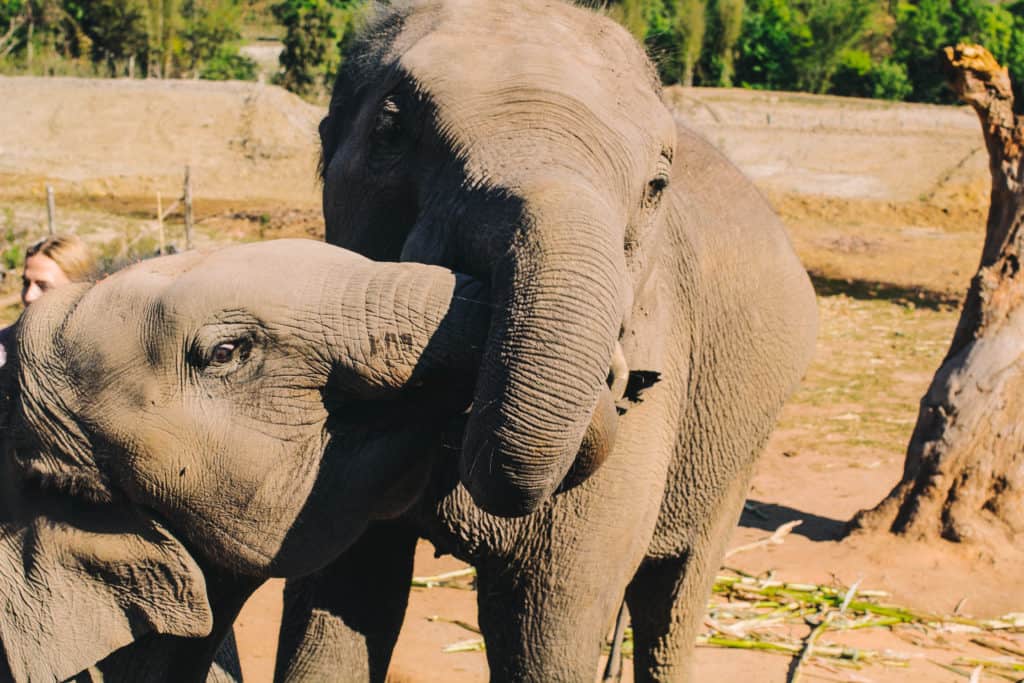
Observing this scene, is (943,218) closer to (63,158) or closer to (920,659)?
(63,158)

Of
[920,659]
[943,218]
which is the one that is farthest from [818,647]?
[943,218]

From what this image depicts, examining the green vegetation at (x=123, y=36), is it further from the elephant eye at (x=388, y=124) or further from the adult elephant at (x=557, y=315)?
the elephant eye at (x=388, y=124)

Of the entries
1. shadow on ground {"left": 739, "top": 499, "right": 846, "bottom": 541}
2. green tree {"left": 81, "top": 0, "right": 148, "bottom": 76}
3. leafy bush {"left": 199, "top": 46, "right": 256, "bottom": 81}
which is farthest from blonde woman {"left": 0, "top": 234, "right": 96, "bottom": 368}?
leafy bush {"left": 199, "top": 46, "right": 256, "bottom": 81}

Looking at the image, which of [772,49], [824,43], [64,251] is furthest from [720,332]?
[772,49]

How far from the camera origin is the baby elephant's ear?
80.9 inches

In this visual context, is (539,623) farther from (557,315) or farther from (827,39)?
(827,39)

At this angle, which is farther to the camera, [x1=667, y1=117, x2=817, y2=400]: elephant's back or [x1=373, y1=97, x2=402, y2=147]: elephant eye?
[x1=667, y1=117, x2=817, y2=400]: elephant's back

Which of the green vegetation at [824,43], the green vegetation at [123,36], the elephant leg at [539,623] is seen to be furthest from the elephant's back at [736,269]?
the green vegetation at [123,36]

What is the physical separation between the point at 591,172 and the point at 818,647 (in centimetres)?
304

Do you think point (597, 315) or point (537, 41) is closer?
point (597, 315)

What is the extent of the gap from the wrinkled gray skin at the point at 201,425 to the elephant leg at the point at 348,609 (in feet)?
4.02

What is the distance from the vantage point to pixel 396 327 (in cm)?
190

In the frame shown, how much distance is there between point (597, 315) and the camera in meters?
1.95

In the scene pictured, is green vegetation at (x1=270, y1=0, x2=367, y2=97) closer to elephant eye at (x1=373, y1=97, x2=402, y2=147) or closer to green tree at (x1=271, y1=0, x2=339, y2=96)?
green tree at (x1=271, y1=0, x2=339, y2=96)
